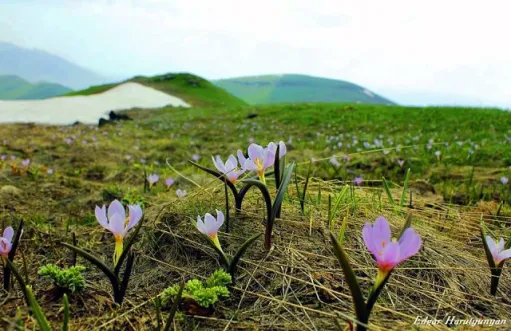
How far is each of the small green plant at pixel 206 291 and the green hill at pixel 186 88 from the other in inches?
1171

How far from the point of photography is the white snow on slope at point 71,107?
16359mm

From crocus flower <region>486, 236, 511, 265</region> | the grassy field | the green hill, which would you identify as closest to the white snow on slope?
the green hill

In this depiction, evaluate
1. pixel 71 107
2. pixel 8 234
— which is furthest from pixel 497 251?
pixel 71 107

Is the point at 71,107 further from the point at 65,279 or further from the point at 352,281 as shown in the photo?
the point at 352,281

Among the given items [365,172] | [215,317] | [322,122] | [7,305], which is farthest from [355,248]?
[322,122]

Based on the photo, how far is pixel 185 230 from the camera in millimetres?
1829

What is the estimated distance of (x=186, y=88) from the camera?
3550 cm

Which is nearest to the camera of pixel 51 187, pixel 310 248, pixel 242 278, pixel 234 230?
pixel 242 278

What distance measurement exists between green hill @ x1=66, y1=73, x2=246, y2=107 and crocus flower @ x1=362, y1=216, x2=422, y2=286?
30148 mm

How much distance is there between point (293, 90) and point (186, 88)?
83605 millimetres

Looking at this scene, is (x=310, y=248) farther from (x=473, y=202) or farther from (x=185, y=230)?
(x=473, y=202)

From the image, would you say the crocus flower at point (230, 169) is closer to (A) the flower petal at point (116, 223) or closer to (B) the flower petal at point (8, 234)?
(A) the flower petal at point (116, 223)

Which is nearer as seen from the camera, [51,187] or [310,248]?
[310,248]

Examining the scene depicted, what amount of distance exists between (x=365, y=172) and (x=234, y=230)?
134 inches
